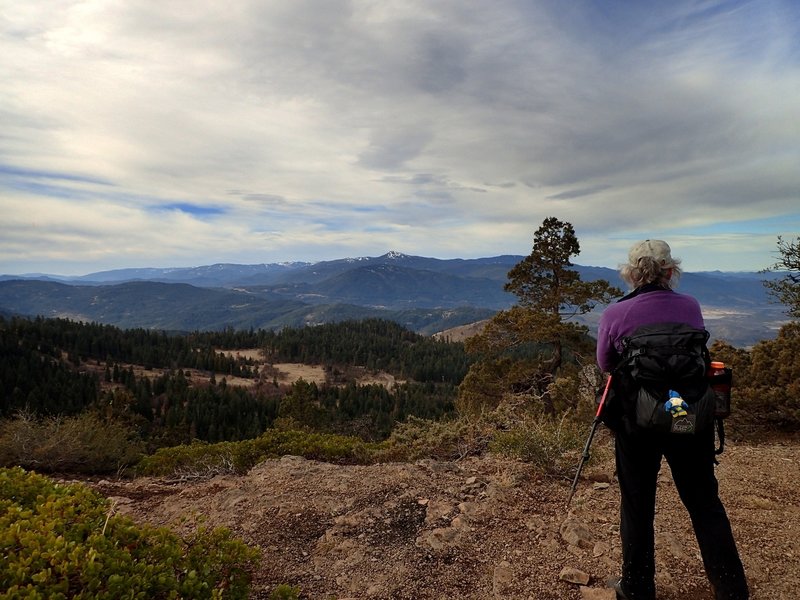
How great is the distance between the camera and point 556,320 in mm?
15852

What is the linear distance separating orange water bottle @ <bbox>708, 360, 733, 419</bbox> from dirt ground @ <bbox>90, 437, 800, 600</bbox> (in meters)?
1.60

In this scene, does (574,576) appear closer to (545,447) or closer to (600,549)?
(600,549)

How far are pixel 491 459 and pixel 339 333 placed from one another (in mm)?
155922

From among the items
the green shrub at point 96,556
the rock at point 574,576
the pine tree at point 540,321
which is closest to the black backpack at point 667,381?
the rock at point 574,576

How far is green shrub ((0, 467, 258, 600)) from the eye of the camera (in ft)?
7.39

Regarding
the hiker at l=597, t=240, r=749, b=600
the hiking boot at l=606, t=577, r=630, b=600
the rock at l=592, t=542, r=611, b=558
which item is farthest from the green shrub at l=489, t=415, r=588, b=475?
the hiker at l=597, t=240, r=749, b=600

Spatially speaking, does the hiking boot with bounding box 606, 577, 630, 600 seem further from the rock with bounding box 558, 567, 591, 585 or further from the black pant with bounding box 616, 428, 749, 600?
the rock with bounding box 558, 567, 591, 585

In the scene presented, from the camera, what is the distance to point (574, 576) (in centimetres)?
369

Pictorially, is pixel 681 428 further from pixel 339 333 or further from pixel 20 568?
pixel 339 333

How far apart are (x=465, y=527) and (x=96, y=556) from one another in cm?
354

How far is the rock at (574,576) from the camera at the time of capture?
12.0 feet

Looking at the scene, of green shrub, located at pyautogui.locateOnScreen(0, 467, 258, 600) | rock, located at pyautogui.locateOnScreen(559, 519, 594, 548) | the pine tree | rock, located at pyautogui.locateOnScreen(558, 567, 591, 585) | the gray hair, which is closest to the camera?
green shrub, located at pyautogui.locateOnScreen(0, 467, 258, 600)

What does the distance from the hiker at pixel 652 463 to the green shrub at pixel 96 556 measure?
285cm

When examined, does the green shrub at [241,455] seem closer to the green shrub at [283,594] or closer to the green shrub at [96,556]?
the green shrub at [96,556]
